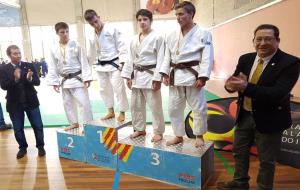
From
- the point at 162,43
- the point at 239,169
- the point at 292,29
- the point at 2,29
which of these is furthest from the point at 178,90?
the point at 2,29

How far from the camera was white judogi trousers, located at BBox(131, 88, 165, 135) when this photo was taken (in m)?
2.77

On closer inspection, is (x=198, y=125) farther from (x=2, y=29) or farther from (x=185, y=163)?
(x=2, y=29)

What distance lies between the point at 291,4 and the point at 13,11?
1258cm

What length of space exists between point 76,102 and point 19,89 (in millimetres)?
732

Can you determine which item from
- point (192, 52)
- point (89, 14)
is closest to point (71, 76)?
point (89, 14)

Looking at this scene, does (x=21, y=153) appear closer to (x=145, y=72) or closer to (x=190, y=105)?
(x=145, y=72)

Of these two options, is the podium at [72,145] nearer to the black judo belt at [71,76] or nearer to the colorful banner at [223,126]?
the black judo belt at [71,76]

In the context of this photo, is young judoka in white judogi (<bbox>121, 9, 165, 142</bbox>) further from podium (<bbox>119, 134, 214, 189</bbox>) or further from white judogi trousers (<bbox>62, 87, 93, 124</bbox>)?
white judogi trousers (<bbox>62, 87, 93, 124</bbox>)

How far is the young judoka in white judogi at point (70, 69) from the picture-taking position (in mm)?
3273

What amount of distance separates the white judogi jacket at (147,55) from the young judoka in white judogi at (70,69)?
2.67 ft

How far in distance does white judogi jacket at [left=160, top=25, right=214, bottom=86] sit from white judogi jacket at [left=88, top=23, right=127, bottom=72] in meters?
0.85

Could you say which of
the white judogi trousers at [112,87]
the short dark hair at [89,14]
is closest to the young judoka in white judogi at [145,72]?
the white judogi trousers at [112,87]

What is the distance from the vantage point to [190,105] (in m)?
2.53

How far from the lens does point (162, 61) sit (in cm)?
261
